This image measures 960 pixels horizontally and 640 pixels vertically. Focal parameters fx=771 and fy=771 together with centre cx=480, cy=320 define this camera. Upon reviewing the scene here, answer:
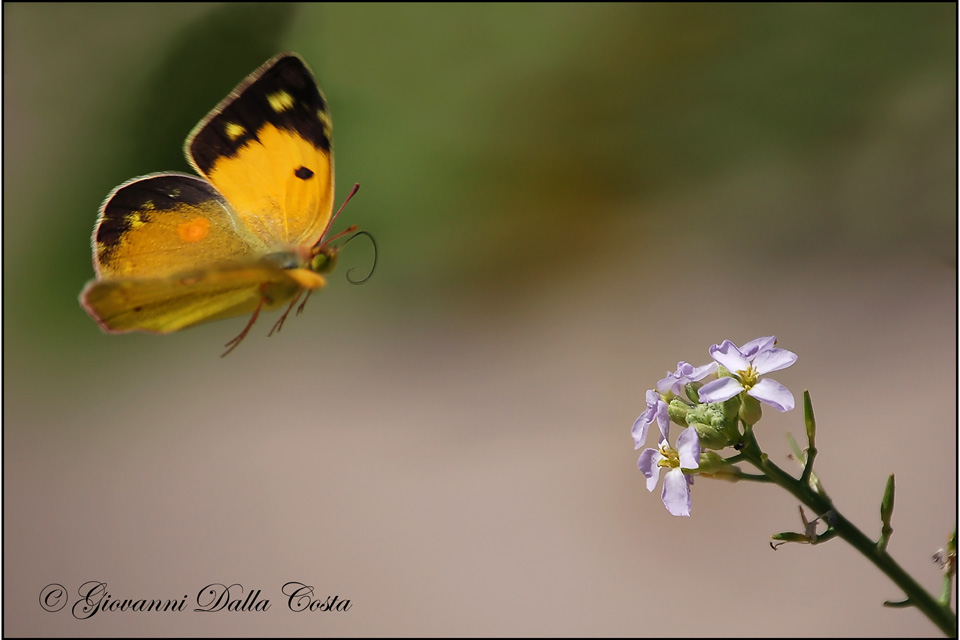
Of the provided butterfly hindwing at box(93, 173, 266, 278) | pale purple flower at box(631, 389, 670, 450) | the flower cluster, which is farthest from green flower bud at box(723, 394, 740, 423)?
butterfly hindwing at box(93, 173, 266, 278)

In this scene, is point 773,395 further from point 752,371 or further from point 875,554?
point 875,554

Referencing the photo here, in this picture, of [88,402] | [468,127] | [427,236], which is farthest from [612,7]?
[88,402]

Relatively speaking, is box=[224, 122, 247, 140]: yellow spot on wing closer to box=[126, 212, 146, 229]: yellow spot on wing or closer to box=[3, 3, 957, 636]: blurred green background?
box=[126, 212, 146, 229]: yellow spot on wing

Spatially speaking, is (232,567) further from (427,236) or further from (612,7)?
(612,7)

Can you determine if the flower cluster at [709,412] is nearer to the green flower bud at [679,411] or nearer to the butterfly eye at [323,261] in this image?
the green flower bud at [679,411]

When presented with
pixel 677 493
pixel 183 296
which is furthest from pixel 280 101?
pixel 677 493
